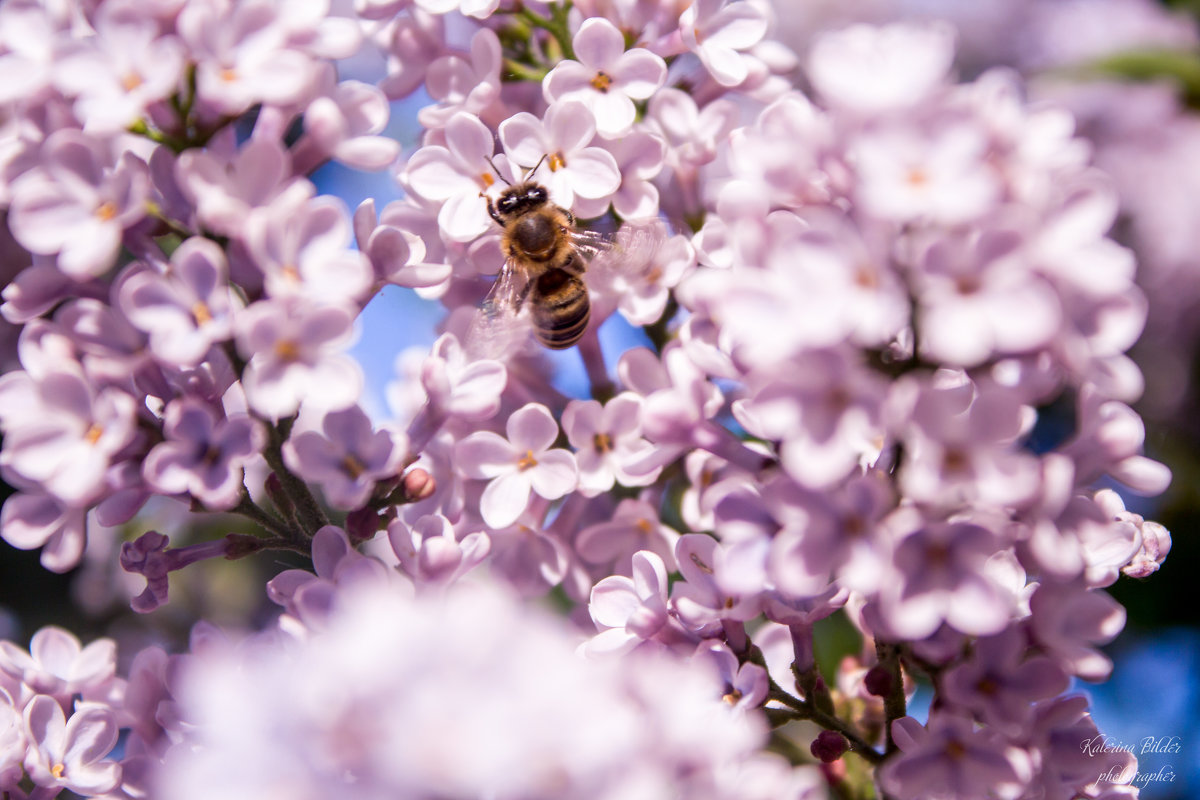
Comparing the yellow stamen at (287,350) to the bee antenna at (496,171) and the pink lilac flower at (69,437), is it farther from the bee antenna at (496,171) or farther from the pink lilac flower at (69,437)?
the bee antenna at (496,171)

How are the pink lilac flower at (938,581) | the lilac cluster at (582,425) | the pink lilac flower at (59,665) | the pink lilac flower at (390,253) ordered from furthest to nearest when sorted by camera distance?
the pink lilac flower at (59,665) → the pink lilac flower at (390,253) → the pink lilac flower at (938,581) → the lilac cluster at (582,425)

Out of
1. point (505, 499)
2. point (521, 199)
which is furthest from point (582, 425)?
point (521, 199)

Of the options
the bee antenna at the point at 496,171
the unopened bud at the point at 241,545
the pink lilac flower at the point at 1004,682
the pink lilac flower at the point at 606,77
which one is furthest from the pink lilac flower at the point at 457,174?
the pink lilac flower at the point at 1004,682

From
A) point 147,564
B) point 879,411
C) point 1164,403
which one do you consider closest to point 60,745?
point 147,564

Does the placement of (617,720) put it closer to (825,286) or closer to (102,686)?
(825,286)

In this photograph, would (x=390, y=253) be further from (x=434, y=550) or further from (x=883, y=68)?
(x=883, y=68)
